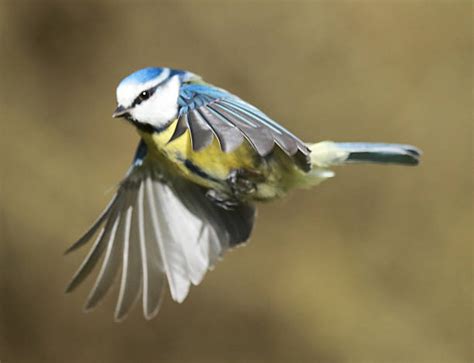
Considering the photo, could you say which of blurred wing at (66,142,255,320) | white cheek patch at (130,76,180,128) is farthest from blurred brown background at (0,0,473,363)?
white cheek patch at (130,76,180,128)

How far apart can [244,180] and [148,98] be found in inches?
9.3

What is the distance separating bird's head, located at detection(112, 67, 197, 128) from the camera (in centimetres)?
129

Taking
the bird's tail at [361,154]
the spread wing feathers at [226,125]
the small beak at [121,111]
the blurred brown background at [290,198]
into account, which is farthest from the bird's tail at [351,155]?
the blurred brown background at [290,198]

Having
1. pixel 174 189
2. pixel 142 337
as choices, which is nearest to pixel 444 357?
pixel 142 337

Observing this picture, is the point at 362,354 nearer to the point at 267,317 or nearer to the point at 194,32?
the point at 267,317

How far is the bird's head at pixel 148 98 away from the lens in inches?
50.8

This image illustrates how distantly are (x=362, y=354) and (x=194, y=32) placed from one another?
3.92 ft

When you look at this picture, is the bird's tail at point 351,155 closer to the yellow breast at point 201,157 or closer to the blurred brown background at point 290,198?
the yellow breast at point 201,157

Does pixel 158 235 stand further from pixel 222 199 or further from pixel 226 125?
pixel 226 125

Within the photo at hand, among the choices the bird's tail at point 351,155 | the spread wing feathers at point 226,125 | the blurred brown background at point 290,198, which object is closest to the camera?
the spread wing feathers at point 226,125

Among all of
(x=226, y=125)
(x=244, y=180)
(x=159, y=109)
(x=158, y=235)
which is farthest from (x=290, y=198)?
(x=226, y=125)

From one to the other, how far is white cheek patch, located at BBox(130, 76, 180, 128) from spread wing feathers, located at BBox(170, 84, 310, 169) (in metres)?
0.02

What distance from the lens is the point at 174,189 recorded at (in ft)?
5.31

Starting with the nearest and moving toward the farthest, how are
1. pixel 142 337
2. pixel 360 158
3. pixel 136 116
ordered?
pixel 136 116, pixel 360 158, pixel 142 337
